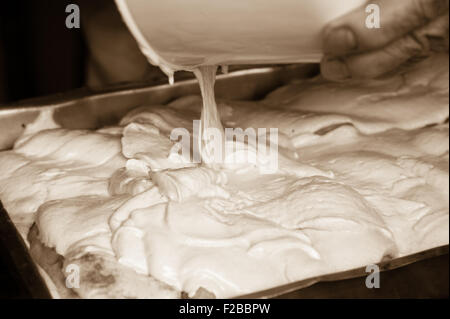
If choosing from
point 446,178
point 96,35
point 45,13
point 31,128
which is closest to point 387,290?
point 446,178

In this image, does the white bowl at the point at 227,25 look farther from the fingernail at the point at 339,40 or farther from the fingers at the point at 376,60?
the fingers at the point at 376,60

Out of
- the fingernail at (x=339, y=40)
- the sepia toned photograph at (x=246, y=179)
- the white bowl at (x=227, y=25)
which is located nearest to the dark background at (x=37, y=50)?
the sepia toned photograph at (x=246, y=179)

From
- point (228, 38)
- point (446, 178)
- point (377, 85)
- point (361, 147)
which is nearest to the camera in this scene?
point (228, 38)

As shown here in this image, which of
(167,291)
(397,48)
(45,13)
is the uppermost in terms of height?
(45,13)

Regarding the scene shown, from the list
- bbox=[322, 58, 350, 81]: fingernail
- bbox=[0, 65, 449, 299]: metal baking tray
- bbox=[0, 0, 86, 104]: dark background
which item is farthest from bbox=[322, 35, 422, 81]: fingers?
bbox=[0, 0, 86, 104]: dark background

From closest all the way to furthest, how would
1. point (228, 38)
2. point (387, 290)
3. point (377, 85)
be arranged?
point (387, 290) → point (228, 38) → point (377, 85)

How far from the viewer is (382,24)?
1.12m

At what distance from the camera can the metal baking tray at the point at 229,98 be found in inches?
37.3

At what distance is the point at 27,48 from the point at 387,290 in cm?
252

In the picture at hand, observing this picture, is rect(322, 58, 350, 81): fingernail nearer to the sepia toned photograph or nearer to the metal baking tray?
the sepia toned photograph

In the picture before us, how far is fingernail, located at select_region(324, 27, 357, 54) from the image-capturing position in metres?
1.07

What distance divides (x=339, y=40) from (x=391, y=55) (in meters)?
0.23

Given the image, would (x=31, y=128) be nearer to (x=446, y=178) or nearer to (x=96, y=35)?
(x=96, y=35)

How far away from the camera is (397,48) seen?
1245 millimetres
